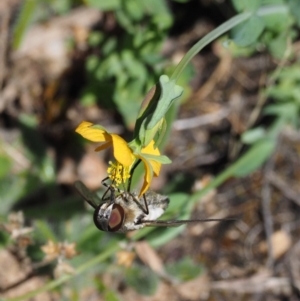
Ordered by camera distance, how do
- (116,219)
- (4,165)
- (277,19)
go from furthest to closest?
(4,165) → (277,19) → (116,219)

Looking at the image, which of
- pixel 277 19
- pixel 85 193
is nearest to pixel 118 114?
pixel 277 19

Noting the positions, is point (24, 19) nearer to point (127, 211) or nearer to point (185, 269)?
point (185, 269)

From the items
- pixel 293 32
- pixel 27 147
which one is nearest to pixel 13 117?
pixel 27 147

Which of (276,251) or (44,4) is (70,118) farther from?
(276,251)

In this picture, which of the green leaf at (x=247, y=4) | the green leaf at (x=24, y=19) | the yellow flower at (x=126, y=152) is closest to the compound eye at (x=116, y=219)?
the yellow flower at (x=126, y=152)

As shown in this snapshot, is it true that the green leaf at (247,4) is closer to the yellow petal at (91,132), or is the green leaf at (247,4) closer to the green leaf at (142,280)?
the yellow petal at (91,132)

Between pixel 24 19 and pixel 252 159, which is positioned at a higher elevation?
pixel 24 19
